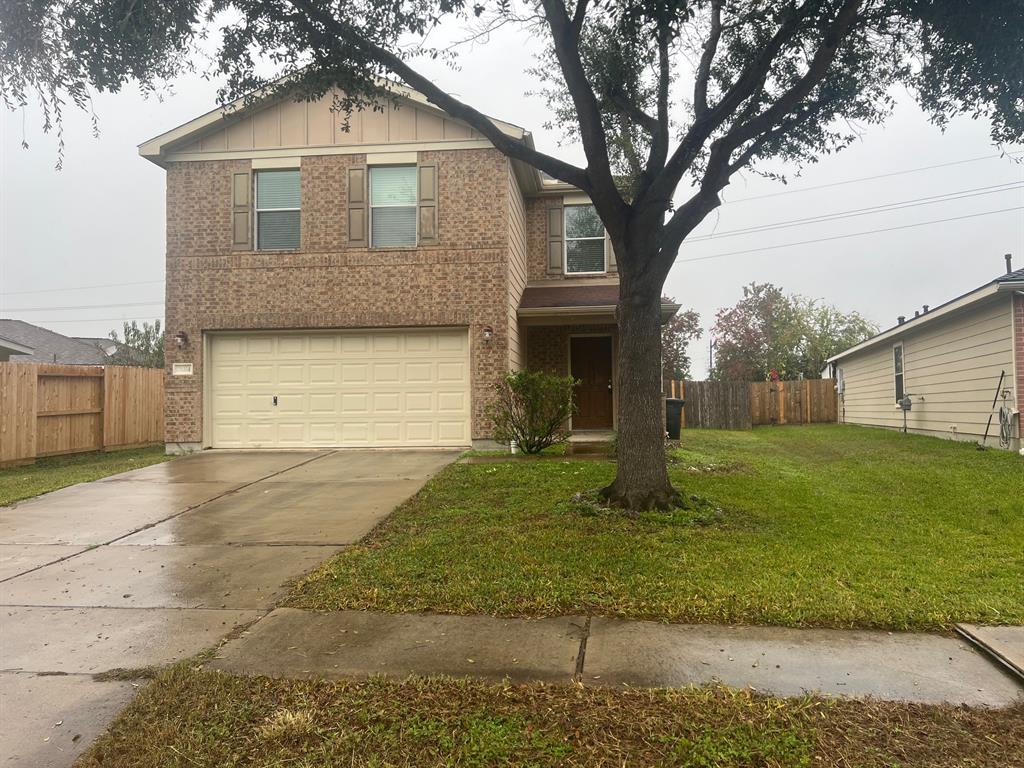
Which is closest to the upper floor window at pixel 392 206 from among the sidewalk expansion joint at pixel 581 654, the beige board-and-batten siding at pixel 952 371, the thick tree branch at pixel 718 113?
the thick tree branch at pixel 718 113

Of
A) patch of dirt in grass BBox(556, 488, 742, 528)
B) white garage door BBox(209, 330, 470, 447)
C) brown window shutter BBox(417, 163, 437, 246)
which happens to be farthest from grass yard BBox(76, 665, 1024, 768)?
brown window shutter BBox(417, 163, 437, 246)

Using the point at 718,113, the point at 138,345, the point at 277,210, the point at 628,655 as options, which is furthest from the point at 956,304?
the point at 138,345

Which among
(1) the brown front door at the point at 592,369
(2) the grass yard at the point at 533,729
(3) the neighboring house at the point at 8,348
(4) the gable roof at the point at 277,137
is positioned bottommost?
(2) the grass yard at the point at 533,729

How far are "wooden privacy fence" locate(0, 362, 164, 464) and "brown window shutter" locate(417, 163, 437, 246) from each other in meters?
7.26

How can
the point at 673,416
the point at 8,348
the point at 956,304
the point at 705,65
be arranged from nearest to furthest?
the point at 705,65 < the point at 956,304 < the point at 673,416 < the point at 8,348

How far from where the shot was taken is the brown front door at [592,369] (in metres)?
15.0

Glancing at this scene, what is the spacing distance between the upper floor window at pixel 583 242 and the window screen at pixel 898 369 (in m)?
8.91

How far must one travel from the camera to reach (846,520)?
20.6 feet

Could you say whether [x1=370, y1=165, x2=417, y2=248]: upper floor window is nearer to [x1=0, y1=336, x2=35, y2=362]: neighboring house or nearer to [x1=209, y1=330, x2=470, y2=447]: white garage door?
[x1=209, y1=330, x2=470, y2=447]: white garage door

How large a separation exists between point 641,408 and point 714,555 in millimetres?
1900

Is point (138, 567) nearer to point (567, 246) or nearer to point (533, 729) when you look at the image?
point (533, 729)

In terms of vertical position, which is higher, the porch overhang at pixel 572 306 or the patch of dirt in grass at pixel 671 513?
the porch overhang at pixel 572 306

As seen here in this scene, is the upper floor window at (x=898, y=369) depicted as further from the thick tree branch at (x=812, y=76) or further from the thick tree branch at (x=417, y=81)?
the thick tree branch at (x=417, y=81)

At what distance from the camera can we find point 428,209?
12.0 metres
